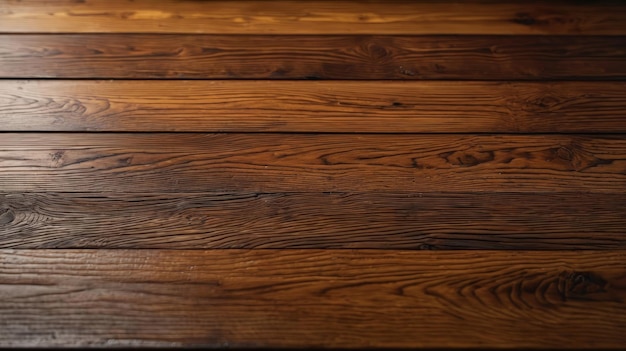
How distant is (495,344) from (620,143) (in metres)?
0.52

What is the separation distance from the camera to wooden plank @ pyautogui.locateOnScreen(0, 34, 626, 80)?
1.23 meters

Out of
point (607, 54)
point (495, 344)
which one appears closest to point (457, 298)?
point (495, 344)

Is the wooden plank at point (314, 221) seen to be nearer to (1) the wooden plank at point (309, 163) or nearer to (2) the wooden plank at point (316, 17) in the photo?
(1) the wooden plank at point (309, 163)

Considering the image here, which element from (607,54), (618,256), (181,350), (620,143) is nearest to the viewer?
(181,350)

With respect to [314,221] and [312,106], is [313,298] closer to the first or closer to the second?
[314,221]

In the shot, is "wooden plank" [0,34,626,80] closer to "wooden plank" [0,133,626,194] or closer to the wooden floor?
the wooden floor

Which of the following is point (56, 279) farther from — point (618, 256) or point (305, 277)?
point (618, 256)

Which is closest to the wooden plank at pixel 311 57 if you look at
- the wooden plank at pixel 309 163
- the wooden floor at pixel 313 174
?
the wooden floor at pixel 313 174

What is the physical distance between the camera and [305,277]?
903 millimetres

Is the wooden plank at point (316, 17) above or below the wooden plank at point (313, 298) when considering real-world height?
above

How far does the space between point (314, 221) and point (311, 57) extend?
1.48ft

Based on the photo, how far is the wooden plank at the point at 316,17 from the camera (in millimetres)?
1335

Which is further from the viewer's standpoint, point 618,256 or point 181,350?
point 618,256

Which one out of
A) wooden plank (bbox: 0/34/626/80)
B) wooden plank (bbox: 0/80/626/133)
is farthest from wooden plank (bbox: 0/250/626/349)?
wooden plank (bbox: 0/34/626/80)
